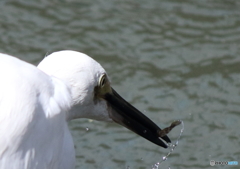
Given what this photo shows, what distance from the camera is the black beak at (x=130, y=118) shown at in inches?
185

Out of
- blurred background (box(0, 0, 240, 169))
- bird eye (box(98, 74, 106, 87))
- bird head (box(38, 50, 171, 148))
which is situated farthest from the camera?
blurred background (box(0, 0, 240, 169))

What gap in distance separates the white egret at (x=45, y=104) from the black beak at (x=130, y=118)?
0.13 metres

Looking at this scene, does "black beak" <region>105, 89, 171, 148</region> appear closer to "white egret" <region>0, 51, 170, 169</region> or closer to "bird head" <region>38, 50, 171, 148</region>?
"bird head" <region>38, 50, 171, 148</region>

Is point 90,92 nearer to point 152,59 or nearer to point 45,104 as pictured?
point 45,104

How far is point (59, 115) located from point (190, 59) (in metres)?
2.88

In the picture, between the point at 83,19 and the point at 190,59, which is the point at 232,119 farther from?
the point at 83,19

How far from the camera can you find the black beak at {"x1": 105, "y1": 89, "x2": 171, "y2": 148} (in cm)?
469

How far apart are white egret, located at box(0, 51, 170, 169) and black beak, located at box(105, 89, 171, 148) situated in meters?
0.13

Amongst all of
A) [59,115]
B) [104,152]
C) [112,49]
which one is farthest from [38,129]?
[112,49]

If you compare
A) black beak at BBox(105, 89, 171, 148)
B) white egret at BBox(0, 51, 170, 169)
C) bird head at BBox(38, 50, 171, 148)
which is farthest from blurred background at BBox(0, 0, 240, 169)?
white egret at BBox(0, 51, 170, 169)

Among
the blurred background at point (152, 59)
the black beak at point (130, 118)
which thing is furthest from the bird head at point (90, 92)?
the blurred background at point (152, 59)

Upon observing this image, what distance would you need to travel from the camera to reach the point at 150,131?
4.88 m

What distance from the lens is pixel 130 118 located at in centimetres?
480

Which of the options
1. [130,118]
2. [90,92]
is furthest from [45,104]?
[130,118]
